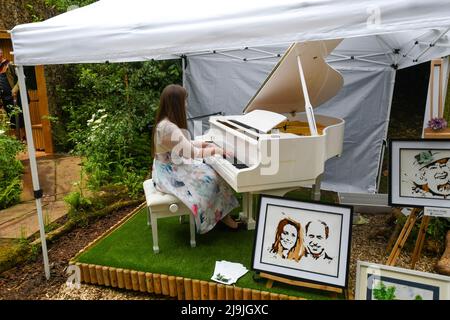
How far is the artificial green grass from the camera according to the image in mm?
2564

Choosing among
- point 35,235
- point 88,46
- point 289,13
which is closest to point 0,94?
point 35,235

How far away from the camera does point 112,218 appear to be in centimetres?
390

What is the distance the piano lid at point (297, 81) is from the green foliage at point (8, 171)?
3.04 metres

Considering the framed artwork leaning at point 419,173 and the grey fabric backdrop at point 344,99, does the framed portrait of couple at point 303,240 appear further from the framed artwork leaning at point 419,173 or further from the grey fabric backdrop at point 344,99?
the grey fabric backdrop at point 344,99

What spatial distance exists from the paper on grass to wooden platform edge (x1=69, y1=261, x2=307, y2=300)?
0.06m

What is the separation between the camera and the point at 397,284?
6.66ft

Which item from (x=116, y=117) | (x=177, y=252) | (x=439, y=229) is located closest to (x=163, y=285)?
(x=177, y=252)

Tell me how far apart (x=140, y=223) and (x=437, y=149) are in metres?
2.75

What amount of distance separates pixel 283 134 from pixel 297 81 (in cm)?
70

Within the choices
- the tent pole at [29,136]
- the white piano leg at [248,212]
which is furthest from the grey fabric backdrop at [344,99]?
the tent pole at [29,136]

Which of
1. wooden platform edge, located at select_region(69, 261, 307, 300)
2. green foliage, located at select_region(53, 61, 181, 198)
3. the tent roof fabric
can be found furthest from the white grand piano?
green foliage, located at select_region(53, 61, 181, 198)

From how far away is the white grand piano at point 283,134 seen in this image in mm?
2529

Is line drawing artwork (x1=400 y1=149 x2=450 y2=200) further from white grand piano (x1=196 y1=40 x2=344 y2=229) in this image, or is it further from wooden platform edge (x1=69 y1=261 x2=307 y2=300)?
wooden platform edge (x1=69 y1=261 x2=307 y2=300)
